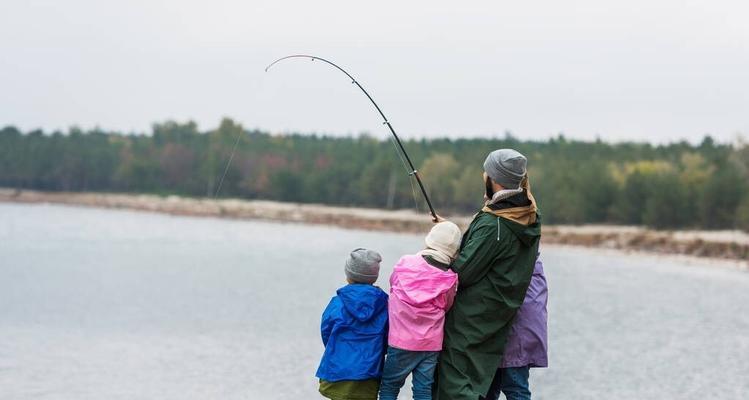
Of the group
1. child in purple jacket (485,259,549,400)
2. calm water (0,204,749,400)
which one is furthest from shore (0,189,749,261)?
child in purple jacket (485,259,549,400)

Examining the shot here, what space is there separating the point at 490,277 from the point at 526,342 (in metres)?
0.48

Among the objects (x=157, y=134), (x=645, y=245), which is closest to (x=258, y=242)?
(x=645, y=245)

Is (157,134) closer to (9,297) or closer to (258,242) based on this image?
(258,242)

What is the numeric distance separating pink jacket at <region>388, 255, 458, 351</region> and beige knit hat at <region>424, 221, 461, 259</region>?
0.30 feet

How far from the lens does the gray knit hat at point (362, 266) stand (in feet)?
14.8

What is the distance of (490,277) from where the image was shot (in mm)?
4328

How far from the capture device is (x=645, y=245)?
143 ft

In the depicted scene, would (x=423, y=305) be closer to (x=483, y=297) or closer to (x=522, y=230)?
(x=483, y=297)

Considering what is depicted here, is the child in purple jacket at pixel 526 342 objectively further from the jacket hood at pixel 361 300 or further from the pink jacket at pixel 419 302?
the jacket hood at pixel 361 300

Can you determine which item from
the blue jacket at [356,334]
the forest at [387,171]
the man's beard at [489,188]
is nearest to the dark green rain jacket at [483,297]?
the man's beard at [489,188]

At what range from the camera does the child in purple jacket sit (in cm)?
459

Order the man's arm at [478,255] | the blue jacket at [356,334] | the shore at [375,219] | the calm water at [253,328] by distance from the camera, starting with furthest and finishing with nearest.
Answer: the shore at [375,219]
the calm water at [253,328]
the blue jacket at [356,334]
the man's arm at [478,255]

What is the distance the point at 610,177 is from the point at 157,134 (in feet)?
274

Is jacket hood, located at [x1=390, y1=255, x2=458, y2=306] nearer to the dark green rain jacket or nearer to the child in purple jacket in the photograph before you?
the dark green rain jacket
